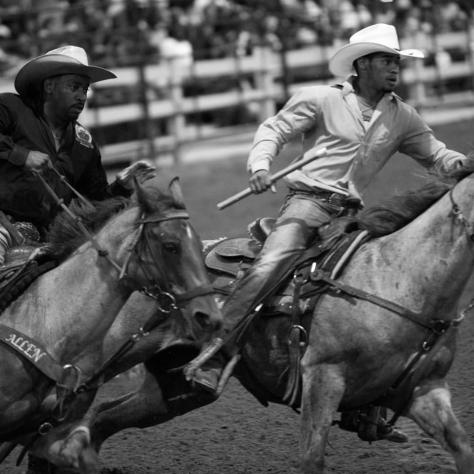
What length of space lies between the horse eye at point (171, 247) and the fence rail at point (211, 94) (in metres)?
9.78

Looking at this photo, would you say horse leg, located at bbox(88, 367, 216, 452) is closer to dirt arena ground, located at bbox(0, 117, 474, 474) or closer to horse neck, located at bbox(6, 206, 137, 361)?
dirt arena ground, located at bbox(0, 117, 474, 474)

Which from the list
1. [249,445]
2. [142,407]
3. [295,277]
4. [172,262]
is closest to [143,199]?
[172,262]

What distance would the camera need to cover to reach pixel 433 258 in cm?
544

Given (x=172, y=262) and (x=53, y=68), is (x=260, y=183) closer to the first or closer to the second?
(x=172, y=262)

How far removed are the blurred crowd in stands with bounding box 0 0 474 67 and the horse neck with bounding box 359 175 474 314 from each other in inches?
400

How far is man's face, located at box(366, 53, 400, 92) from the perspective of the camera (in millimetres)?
5992

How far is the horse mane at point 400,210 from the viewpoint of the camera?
5676mm

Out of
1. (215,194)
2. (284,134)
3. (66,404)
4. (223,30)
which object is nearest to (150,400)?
(66,404)

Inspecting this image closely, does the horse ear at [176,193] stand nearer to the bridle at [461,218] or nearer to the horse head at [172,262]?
the horse head at [172,262]

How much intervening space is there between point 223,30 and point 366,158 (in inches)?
474

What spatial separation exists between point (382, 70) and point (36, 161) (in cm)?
189

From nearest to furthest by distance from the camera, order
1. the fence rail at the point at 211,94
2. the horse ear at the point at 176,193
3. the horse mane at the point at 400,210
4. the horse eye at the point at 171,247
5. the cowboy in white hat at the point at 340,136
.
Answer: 1. the horse eye at the point at 171,247
2. the horse ear at the point at 176,193
3. the horse mane at the point at 400,210
4. the cowboy in white hat at the point at 340,136
5. the fence rail at the point at 211,94

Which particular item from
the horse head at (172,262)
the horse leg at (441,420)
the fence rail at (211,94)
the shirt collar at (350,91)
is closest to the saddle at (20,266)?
the horse head at (172,262)

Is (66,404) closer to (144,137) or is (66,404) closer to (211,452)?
(211,452)
